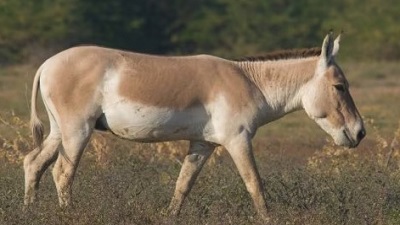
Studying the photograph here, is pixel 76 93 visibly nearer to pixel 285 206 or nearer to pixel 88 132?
pixel 88 132

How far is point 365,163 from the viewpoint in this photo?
12078mm

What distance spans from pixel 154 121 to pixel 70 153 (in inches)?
28.0

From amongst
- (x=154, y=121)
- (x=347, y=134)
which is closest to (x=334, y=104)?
(x=347, y=134)

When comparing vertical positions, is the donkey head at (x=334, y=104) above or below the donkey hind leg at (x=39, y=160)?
above

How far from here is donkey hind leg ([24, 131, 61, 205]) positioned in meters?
10.3

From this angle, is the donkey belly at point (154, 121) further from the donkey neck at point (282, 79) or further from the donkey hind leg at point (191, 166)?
the donkey neck at point (282, 79)

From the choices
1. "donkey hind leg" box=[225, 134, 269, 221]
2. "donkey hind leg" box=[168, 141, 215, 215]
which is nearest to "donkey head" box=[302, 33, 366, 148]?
"donkey hind leg" box=[225, 134, 269, 221]

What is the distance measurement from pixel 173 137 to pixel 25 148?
146 inches

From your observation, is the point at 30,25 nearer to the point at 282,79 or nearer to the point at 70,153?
the point at 282,79

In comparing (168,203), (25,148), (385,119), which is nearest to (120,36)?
(385,119)

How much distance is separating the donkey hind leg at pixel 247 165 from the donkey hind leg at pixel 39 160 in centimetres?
147

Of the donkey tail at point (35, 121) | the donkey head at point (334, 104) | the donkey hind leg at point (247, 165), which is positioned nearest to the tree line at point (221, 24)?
the donkey tail at point (35, 121)

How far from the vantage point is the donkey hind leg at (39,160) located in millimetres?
10258

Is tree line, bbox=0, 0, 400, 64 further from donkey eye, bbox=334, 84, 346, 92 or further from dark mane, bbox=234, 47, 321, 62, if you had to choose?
donkey eye, bbox=334, 84, 346, 92
